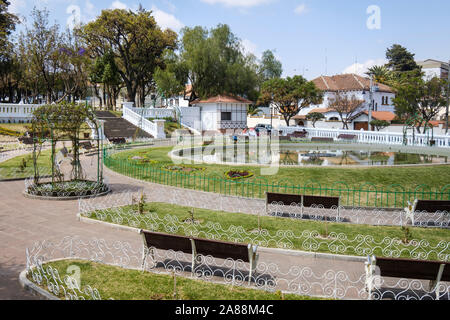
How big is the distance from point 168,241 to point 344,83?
54.5 meters

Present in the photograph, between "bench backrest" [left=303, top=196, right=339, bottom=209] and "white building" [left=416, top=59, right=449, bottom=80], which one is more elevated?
"white building" [left=416, top=59, right=449, bottom=80]

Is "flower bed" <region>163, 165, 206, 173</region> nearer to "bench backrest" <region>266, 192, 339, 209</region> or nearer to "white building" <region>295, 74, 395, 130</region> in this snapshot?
"bench backrest" <region>266, 192, 339, 209</region>

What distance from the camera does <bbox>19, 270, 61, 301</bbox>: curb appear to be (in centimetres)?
589

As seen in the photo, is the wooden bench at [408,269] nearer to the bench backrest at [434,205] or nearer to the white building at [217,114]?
the bench backrest at [434,205]

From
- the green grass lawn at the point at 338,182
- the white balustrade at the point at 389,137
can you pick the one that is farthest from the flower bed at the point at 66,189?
the white balustrade at the point at 389,137

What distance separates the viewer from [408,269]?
601 cm

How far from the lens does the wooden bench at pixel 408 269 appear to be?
19.4 feet

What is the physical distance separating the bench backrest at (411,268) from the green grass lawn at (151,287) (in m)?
1.37

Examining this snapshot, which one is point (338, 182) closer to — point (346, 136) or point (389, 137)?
point (389, 137)

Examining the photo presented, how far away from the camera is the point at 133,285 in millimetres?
6328

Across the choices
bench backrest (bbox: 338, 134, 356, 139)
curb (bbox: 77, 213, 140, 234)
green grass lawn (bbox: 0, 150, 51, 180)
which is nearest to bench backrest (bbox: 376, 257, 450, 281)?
curb (bbox: 77, 213, 140, 234)

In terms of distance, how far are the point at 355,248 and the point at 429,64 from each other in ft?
288

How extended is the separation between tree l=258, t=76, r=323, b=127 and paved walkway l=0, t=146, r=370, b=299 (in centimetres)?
3210
